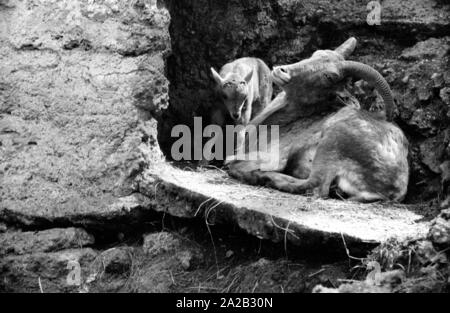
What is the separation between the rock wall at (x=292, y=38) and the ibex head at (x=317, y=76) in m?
0.65

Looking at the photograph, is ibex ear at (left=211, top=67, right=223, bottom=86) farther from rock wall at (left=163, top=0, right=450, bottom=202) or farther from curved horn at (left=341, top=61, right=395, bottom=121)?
curved horn at (left=341, top=61, right=395, bottom=121)

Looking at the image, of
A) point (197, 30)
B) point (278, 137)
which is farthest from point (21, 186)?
point (197, 30)

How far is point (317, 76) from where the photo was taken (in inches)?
252

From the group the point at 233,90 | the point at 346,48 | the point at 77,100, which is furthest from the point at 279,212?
the point at 233,90

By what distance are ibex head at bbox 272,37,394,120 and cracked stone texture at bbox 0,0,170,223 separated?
43.8 inches

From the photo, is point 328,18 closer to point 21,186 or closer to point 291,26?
point 291,26

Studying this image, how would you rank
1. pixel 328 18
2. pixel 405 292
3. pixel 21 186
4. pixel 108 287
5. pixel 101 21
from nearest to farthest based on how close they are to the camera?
pixel 405 292
pixel 108 287
pixel 21 186
pixel 101 21
pixel 328 18

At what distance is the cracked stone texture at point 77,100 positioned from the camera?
5758 mm

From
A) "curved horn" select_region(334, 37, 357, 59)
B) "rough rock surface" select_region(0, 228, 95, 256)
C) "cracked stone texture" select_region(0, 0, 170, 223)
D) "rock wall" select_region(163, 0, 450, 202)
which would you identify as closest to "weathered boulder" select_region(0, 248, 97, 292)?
"rough rock surface" select_region(0, 228, 95, 256)

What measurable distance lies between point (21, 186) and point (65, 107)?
0.76 metres

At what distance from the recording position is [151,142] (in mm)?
6012

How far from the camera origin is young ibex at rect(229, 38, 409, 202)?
232 inches
